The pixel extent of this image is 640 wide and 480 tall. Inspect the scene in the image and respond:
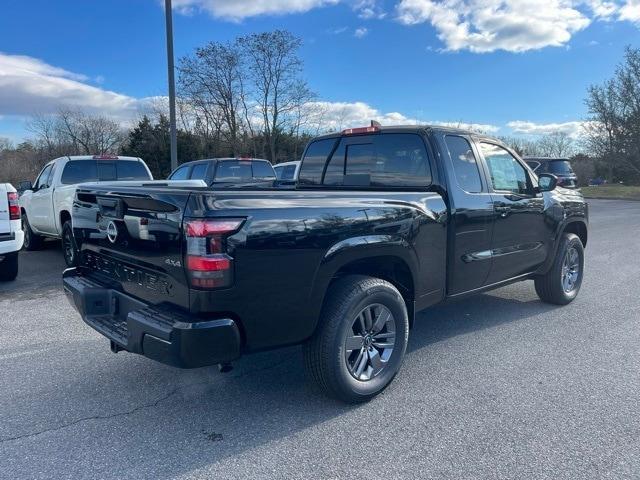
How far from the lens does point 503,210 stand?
4770 millimetres

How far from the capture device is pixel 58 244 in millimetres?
11555

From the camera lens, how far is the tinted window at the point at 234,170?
431 inches

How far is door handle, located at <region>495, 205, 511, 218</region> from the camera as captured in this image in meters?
4.70

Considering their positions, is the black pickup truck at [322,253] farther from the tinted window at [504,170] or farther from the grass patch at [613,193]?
the grass patch at [613,193]

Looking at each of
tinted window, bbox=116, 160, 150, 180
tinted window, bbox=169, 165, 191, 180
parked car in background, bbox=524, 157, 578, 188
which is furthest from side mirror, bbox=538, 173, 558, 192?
parked car in background, bbox=524, 157, 578, 188

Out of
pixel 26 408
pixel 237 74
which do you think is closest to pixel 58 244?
pixel 26 408

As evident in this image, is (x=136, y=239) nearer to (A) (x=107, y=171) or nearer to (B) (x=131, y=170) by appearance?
(A) (x=107, y=171)

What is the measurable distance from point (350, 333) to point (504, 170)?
2.72 metres

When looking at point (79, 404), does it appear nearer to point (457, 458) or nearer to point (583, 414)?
point (457, 458)

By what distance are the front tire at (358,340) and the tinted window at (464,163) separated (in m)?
1.38

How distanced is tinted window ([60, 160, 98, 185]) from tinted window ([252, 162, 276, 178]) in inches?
138

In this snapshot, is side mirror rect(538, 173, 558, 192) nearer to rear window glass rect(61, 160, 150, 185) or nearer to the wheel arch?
the wheel arch

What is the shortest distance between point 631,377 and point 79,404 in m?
4.17

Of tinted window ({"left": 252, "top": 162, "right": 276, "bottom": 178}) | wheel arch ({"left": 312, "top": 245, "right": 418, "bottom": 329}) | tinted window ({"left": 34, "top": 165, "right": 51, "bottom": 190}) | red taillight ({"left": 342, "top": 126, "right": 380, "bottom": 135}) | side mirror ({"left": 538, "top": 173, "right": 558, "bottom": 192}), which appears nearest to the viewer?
wheel arch ({"left": 312, "top": 245, "right": 418, "bottom": 329})
